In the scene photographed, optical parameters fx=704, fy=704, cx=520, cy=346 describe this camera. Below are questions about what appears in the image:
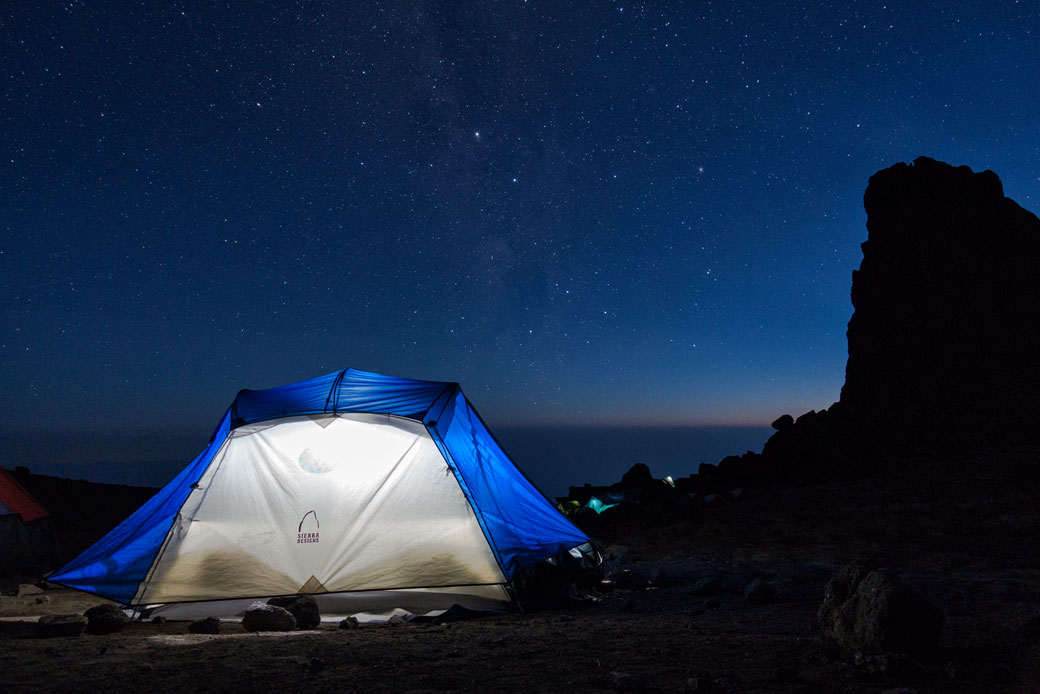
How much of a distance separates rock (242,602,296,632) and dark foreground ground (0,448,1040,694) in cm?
20

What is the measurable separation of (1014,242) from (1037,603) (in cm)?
3308

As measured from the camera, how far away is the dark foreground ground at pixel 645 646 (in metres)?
3.95

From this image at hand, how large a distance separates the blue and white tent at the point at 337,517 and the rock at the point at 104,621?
2.24 feet

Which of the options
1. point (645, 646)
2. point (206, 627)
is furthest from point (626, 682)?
point (206, 627)

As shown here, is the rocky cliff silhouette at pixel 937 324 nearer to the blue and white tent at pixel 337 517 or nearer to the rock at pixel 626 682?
the blue and white tent at pixel 337 517

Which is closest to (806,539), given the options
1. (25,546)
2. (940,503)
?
(940,503)

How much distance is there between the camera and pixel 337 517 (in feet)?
24.6

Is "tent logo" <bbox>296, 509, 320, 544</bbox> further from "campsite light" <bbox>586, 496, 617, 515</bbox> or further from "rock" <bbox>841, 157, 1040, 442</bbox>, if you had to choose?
"rock" <bbox>841, 157, 1040, 442</bbox>

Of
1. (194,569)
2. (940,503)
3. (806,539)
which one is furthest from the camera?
(940,503)

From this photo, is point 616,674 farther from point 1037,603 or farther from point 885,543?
point 885,543

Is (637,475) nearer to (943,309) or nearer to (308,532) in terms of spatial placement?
(308,532)

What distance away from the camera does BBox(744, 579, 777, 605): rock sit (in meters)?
6.60

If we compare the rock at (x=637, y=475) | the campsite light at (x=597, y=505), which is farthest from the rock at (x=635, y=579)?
the rock at (x=637, y=475)

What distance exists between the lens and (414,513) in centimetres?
741
